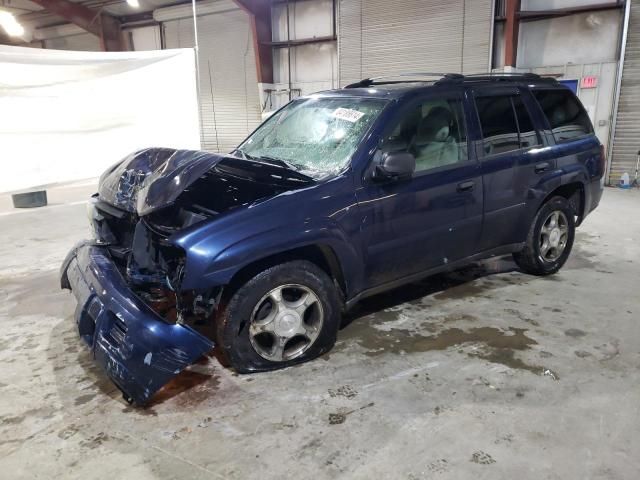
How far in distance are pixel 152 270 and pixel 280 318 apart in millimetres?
769

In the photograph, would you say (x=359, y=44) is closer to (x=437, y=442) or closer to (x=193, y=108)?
(x=193, y=108)

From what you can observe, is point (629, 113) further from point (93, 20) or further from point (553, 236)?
point (93, 20)

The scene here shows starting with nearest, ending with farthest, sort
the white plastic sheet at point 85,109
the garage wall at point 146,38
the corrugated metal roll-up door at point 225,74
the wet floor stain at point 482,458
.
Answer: the wet floor stain at point 482,458
the white plastic sheet at point 85,109
the corrugated metal roll-up door at point 225,74
the garage wall at point 146,38

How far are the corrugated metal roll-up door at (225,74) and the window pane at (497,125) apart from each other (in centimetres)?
1037

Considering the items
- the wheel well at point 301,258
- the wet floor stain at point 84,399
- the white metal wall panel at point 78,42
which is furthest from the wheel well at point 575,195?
the white metal wall panel at point 78,42

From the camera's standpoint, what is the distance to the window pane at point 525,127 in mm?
3812

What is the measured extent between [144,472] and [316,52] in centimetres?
1172

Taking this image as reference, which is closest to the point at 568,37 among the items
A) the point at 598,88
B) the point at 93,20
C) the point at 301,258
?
the point at 598,88

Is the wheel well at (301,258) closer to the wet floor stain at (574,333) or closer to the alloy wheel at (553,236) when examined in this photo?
the wet floor stain at (574,333)

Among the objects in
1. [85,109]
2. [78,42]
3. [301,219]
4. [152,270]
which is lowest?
[152,270]

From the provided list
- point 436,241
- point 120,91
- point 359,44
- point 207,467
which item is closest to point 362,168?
point 436,241

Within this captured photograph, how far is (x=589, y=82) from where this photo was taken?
9367 millimetres

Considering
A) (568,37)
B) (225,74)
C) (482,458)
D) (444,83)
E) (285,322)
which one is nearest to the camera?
(482,458)

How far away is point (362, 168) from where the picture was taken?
2.92 meters
